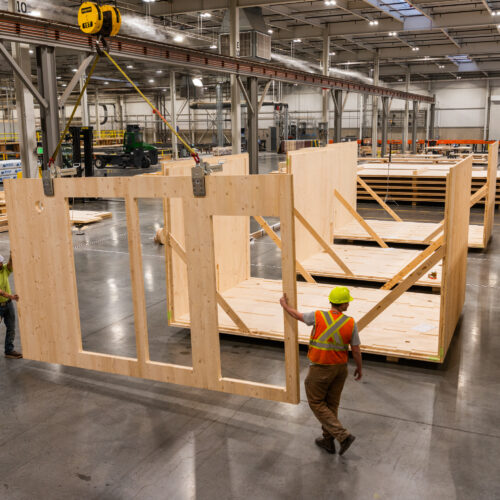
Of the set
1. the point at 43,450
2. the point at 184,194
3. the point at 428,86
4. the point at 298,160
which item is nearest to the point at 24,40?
the point at 298,160

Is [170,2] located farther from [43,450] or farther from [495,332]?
[43,450]

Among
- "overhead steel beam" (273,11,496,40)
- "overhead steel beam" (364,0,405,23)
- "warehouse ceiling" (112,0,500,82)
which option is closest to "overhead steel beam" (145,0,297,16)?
"warehouse ceiling" (112,0,500,82)

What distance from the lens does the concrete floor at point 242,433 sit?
4129 millimetres

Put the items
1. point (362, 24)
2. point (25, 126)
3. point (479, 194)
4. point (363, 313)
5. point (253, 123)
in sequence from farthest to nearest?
1. point (362, 24)
2. point (253, 123)
3. point (25, 126)
4. point (479, 194)
5. point (363, 313)

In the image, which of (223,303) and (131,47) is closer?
(223,303)

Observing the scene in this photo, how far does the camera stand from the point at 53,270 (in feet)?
18.8

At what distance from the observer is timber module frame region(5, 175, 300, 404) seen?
468cm

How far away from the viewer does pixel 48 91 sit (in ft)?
31.3

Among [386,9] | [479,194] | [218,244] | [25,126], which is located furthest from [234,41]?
[218,244]

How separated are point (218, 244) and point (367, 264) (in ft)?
11.3

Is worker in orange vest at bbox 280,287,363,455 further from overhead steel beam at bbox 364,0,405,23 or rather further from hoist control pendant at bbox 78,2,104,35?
overhead steel beam at bbox 364,0,405,23

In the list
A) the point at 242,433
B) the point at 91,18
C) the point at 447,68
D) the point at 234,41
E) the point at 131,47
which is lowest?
the point at 242,433

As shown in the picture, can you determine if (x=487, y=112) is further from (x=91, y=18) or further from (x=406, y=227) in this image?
(x=91, y=18)

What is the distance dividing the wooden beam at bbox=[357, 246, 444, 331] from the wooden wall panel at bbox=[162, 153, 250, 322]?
2.45 meters
